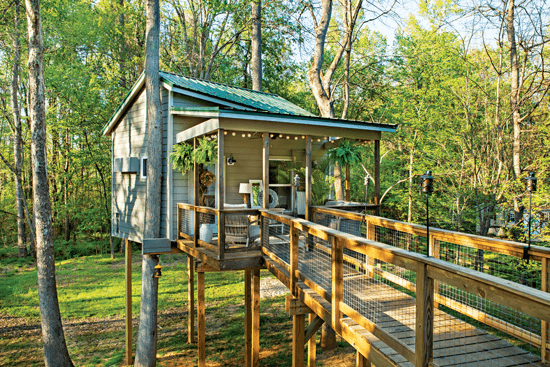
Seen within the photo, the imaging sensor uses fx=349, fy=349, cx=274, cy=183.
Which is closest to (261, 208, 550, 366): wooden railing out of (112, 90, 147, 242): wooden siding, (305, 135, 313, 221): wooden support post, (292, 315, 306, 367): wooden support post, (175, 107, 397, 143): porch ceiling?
(292, 315, 306, 367): wooden support post

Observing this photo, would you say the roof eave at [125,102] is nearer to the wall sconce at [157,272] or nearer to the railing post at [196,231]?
the railing post at [196,231]

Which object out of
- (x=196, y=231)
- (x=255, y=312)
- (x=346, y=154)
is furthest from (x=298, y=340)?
(x=346, y=154)

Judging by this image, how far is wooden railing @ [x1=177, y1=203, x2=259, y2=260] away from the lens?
19.1 feet

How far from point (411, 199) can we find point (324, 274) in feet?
31.1

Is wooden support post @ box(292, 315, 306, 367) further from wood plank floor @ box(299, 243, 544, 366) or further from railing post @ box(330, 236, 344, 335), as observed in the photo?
railing post @ box(330, 236, 344, 335)

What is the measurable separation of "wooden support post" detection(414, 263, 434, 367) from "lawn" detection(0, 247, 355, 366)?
6765mm

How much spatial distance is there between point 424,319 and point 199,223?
5.20 metres

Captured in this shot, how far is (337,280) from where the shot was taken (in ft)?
11.9

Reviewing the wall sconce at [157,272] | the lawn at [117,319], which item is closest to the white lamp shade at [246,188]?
the wall sconce at [157,272]

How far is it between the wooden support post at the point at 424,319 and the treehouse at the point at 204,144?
3.91m

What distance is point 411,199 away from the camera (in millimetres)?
13555

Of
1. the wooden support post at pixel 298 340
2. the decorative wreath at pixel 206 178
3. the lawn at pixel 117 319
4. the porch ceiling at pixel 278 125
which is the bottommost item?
the lawn at pixel 117 319

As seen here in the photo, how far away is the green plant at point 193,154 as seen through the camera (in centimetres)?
661

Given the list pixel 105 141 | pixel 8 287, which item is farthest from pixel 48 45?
pixel 8 287
